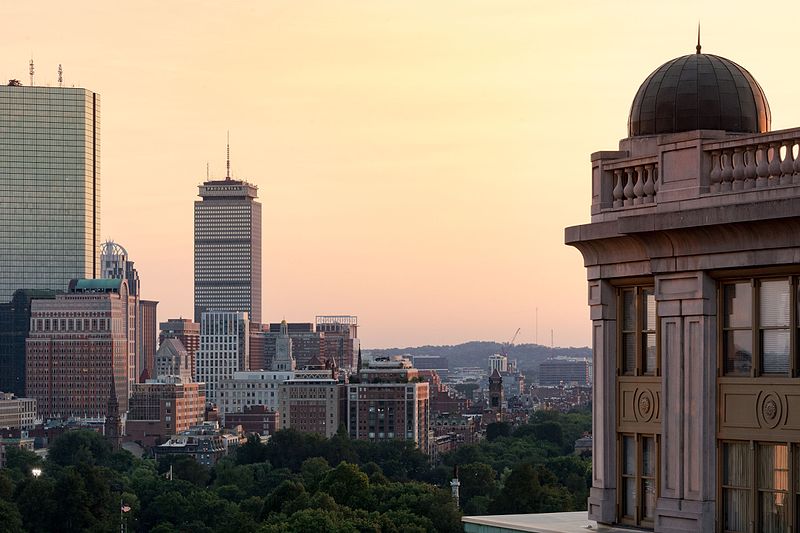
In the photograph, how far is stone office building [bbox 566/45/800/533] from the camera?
25.6 metres

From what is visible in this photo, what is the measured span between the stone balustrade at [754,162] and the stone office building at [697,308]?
0.02 m

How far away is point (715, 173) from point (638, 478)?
485 centimetres

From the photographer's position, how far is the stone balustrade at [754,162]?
25.6 m

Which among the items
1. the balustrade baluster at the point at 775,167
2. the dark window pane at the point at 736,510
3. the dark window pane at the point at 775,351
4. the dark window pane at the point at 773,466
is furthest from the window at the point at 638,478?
the balustrade baluster at the point at 775,167

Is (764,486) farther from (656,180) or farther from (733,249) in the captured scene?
(656,180)

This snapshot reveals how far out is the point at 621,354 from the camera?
2922cm

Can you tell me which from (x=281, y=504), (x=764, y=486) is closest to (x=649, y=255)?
(x=764, y=486)

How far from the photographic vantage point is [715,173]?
26781 millimetres

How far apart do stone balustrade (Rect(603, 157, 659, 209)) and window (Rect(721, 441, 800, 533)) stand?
13.4 feet

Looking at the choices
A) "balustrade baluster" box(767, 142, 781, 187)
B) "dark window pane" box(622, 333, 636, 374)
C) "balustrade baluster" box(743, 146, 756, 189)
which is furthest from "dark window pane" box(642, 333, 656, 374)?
"balustrade baluster" box(767, 142, 781, 187)

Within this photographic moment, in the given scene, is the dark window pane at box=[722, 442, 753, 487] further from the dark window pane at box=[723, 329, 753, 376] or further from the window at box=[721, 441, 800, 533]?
the dark window pane at box=[723, 329, 753, 376]

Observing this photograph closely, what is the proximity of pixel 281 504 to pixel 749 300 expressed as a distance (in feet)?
466

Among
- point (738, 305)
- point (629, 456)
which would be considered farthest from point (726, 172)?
point (629, 456)

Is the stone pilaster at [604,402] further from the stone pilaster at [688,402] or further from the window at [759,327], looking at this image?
the window at [759,327]
